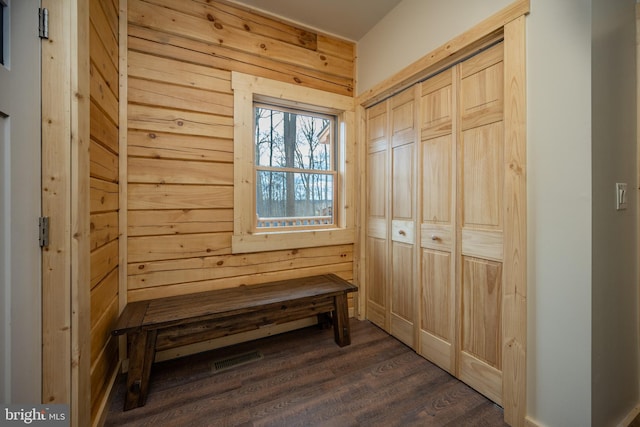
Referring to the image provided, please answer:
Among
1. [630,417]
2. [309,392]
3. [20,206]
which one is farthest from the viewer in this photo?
[309,392]

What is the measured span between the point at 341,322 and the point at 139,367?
1.37 metres

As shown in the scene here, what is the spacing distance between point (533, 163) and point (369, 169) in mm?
1365

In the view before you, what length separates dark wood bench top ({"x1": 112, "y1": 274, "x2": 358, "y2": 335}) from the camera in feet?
4.95

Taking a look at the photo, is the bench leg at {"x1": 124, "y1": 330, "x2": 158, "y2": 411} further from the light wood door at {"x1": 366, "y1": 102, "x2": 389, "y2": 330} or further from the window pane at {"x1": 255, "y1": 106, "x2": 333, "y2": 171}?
the light wood door at {"x1": 366, "y1": 102, "x2": 389, "y2": 330}

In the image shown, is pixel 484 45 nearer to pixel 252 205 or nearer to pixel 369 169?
pixel 369 169

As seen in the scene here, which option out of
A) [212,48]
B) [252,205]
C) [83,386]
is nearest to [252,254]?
[252,205]

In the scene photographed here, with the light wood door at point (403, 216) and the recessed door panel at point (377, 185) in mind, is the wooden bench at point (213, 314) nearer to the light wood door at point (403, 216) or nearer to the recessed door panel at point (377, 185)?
the light wood door at point (403, 216)

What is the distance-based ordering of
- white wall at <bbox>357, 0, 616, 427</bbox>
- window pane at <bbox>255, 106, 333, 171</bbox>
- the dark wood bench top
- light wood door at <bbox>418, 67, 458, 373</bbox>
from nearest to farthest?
white wall at <bbox>357, 0, 616, 427</bbox>
the dark wood bench top
light wood door at <bbox>418, 67, 458, 373</bbox>
window pane at <bbox>255, 106, 333, 171</bbox>


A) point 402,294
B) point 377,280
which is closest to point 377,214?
point 377,280

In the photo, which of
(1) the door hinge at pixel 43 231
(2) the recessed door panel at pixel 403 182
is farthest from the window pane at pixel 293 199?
(1) the door hinge at pixel 43 231

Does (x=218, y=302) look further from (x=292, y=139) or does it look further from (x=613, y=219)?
(x=613, y=219)

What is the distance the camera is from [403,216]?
2.10m

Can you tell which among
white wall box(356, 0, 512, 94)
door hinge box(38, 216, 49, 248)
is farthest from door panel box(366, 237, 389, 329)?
door hinge box(38, 216, 49, 248)

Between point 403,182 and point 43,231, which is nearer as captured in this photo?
point 43,231
